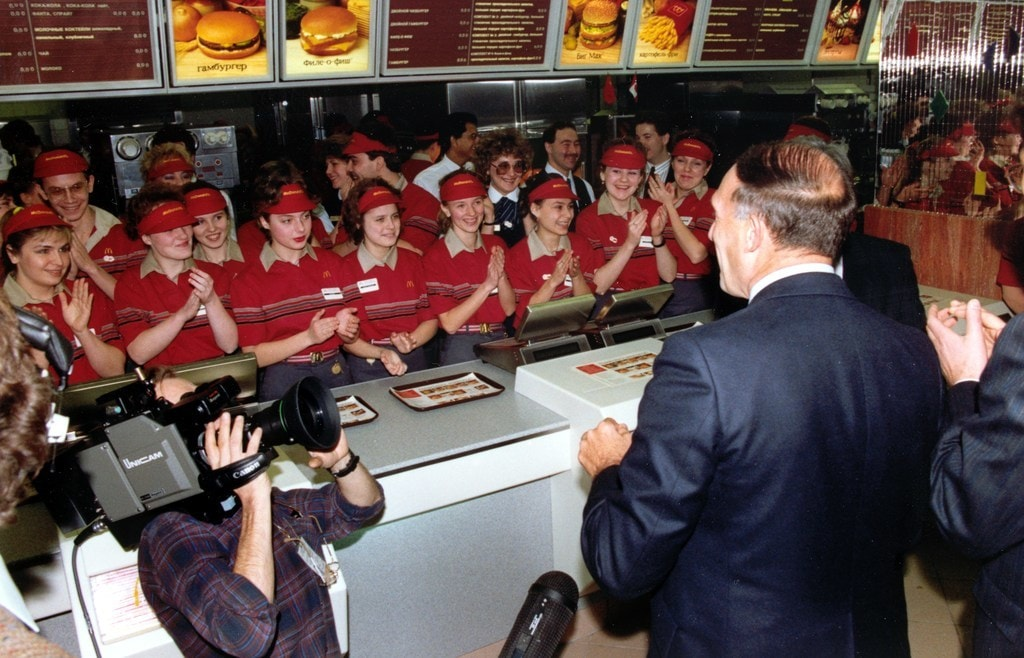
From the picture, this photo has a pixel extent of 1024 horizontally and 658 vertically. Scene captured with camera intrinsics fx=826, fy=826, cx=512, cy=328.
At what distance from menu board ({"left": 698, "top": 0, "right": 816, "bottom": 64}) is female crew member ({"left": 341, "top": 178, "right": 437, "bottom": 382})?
203 cm

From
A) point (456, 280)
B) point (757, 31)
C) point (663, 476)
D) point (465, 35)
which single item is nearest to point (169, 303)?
point (456, 280)

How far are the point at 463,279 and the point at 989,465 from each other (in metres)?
2.62

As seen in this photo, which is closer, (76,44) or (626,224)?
(76,44)

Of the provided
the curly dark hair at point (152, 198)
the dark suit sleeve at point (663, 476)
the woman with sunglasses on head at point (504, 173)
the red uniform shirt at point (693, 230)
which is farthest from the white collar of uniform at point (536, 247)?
the dark suit sleeve at point (663, 476)

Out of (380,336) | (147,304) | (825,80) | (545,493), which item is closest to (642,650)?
(545,493)

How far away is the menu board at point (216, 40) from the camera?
3303 mm

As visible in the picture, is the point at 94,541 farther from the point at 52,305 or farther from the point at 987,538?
the point at 987,538

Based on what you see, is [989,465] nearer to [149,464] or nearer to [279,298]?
[149,464]

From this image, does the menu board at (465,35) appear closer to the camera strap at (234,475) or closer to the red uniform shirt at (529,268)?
the red uniform shirt at (529,268)

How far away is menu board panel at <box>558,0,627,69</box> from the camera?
4051 millimetres

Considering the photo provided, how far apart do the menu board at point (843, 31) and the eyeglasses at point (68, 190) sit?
13.1 feet

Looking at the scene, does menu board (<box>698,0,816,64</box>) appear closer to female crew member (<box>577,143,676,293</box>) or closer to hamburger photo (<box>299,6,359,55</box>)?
female crew member (<box>577,143,676,293</box>)

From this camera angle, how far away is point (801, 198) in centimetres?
135

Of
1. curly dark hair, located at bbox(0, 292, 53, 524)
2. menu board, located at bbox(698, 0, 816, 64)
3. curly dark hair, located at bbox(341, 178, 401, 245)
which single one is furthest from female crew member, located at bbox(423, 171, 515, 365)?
curly dark hair, located at bbox(0, 292, 53, 524)
